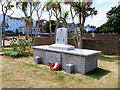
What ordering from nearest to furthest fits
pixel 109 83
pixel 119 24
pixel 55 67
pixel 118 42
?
pixel 109 83 < pixel 55 67 < pixel 118 42 < pixel 119 24

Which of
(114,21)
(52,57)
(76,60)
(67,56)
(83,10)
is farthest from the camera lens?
(114,21)

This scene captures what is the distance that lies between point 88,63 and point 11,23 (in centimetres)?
5853

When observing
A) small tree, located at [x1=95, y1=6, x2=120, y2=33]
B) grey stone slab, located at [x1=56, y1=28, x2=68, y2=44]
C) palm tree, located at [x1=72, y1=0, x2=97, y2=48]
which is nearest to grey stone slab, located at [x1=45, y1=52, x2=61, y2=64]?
grey stone slab, located at [x1=56, y1=28, x2=68, y2=44]

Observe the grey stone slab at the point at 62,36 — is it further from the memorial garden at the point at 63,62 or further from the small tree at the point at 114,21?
the small tree at the point at 114,21

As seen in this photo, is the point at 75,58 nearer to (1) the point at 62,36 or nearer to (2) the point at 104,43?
(1) the point at 62,36

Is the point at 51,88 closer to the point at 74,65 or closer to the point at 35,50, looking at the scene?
the point at 74,65

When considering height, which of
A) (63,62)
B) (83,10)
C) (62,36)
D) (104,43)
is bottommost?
(63,62)

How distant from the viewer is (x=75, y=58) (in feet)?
23.2

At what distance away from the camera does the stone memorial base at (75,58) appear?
6.71 metres

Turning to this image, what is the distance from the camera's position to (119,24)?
2714 centimetres

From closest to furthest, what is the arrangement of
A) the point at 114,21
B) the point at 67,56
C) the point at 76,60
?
the point at 76,60, the point at 67,56, the point at 114,21

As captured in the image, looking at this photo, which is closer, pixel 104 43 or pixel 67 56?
pixel 67 56

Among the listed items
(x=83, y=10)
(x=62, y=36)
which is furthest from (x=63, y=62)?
(x=83, y=10)

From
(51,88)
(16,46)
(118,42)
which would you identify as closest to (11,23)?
(16,46)
